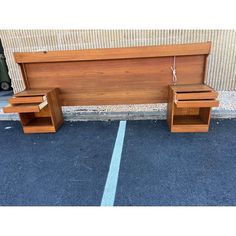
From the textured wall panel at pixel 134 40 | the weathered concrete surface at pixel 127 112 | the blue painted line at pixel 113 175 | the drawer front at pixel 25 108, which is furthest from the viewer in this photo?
the textured wall panel at pixel 134 40

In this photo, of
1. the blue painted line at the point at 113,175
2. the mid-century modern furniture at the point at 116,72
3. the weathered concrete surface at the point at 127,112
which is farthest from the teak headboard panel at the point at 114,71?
the blue painted line at the point at 113,175

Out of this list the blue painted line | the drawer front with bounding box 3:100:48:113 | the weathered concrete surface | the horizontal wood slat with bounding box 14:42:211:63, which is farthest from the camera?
the weathered concrete surface

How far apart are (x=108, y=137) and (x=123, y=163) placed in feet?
1.81

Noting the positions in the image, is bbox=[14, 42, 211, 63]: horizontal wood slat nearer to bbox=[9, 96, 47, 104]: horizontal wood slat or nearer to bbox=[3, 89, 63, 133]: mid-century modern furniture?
bbox=[3, 89, 63, 133]: mid-century modern furniture

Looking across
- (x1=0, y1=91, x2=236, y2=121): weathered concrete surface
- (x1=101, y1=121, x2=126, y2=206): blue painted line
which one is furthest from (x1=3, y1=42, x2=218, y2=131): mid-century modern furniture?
(x1=101, y1=121, x2=126, y2=206): blue painted line

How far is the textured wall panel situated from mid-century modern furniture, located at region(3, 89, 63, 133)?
1.34 meters

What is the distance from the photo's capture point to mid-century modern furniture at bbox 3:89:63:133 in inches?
86.8

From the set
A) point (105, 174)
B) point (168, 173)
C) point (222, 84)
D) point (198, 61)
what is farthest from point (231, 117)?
point (105, 174)

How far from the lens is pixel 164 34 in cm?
328

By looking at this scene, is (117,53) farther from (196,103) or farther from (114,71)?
(196,103)

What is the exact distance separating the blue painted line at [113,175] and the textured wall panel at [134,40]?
1.91 m

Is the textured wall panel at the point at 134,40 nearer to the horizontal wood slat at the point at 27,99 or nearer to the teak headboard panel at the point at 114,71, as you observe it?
the teak headboard panel at the point at 114,71

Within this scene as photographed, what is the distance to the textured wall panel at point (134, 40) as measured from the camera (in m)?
3.28

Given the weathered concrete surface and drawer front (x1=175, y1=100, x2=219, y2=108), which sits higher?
drawer front (x1=175, y1=100, x2=219, y2=108)
